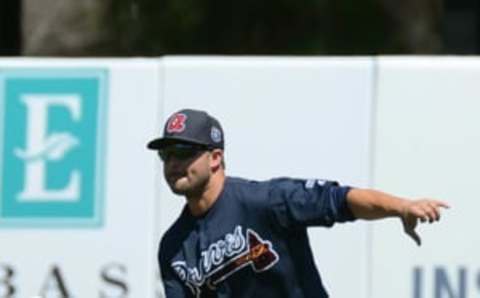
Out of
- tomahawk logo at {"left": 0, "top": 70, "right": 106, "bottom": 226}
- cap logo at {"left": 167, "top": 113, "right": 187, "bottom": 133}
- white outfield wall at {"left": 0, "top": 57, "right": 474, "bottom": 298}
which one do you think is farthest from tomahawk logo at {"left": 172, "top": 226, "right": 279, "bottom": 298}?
tomahawk logo at {"left": 0, "top": 70, "right": 106, "bottom": 226}

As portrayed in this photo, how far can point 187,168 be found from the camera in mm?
7352

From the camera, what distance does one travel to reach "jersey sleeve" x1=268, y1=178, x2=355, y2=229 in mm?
7137

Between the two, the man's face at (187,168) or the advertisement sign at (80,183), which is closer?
the man's face at (187,168)

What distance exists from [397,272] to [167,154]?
4.62 ft

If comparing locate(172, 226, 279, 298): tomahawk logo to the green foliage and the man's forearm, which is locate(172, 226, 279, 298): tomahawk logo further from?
the green foliage

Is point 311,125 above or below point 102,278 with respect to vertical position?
above

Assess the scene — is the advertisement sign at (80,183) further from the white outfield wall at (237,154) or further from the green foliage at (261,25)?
the green foliage at (261,25)

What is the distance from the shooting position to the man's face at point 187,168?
24.1 feet

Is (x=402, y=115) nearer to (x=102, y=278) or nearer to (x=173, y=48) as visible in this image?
(x=102, y=278)

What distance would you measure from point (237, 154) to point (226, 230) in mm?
1087

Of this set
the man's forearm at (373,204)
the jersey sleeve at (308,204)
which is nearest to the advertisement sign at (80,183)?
the jersey sleeve at (308,204)

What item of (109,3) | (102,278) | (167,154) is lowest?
(102,278)

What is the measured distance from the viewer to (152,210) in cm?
849

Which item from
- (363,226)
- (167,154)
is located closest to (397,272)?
(363,226)
